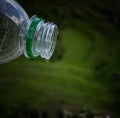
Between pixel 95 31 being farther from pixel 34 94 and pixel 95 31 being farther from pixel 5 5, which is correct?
pixel 5 5

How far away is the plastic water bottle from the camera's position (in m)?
0.60

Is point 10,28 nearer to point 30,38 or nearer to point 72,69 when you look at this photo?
point 30,38

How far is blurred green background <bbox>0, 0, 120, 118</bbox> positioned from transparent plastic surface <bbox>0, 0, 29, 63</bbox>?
0.70 m

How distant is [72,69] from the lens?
4.86ft

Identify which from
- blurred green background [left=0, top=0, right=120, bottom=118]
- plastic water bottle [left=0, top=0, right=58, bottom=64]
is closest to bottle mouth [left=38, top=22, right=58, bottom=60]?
A: plastic water bottle [left=0, top=0, right=58, bottom=64]

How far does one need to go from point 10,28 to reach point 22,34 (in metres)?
0.03

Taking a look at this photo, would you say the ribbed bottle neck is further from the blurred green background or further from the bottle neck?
the blurred green background

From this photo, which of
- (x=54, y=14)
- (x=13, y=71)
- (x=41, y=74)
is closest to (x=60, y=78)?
(x=41, y=74)

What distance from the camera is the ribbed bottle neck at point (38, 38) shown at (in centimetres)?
59

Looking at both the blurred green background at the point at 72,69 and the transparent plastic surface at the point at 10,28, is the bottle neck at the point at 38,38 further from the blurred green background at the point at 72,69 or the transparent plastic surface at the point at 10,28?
the blurred green background at the point at 72,69

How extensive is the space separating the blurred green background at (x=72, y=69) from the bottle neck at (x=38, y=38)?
0.73 metres

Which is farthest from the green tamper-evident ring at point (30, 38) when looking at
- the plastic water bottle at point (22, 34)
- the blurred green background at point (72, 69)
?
the blurred green background at point (72, 69)

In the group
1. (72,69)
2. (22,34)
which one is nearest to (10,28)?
(22,34)

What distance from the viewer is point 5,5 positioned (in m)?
0.63
